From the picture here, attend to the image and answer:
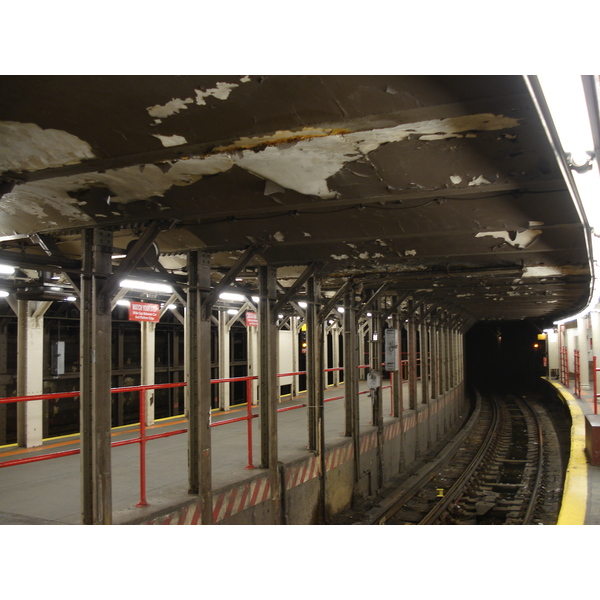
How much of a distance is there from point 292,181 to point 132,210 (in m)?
1.46

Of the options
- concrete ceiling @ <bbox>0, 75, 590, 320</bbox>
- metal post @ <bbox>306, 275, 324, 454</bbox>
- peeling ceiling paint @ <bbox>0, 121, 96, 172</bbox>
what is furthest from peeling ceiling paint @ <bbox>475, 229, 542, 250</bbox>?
peeling ceiling paint @ <bbox>0, 121, 96, 172</bbox>

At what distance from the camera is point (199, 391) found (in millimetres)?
5270

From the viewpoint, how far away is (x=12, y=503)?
16.2 ft

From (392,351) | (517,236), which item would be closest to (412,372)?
(392,351)

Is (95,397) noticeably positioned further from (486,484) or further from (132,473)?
(486,484)

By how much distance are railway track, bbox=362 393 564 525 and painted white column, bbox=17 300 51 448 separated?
18.0 ft

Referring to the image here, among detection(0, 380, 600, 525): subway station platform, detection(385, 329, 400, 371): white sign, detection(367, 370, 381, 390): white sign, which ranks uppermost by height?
detection(385, 329, 400, 371): white sign

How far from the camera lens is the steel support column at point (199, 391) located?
5082mm

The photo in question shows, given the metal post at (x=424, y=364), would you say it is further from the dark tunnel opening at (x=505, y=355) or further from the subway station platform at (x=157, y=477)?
the dark tunnel opening at (x=505, y=355)

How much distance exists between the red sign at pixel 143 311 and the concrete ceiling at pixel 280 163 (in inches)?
138

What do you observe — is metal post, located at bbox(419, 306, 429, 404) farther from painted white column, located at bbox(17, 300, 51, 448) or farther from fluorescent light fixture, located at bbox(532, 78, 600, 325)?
fluorescent light fixture, located at bbox(532, 78, 600, 325)

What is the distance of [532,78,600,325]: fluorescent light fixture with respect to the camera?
2.05 metres

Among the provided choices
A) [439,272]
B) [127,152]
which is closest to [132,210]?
[127,152]

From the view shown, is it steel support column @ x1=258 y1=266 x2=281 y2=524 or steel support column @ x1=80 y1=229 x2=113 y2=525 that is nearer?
steel support column @ x1=80 y1=229 x2=113 y2=525
